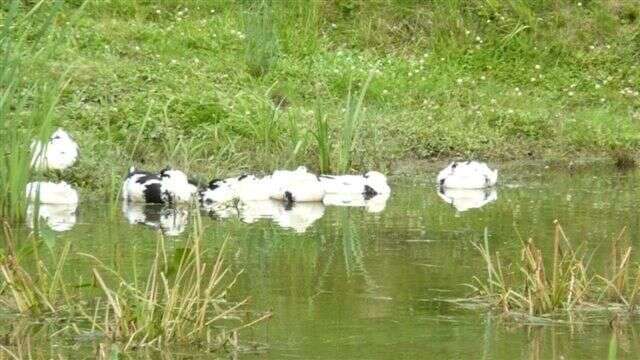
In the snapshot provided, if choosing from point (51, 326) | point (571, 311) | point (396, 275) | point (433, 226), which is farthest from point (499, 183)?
point (51, 326)

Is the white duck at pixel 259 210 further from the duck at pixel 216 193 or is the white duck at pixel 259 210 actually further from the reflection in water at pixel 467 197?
the reflection in water at pixel 467 197

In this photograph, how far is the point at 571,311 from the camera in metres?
6.41

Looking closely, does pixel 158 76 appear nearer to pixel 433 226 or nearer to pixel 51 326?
pixel 433 226

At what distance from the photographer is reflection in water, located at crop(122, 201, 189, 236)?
29.7 feet

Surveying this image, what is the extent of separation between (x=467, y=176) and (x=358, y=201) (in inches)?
46.0

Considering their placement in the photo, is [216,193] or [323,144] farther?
[323,144]

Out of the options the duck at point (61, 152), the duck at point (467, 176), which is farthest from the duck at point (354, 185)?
the duck at point (61, 152)

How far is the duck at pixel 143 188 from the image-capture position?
10086 mm

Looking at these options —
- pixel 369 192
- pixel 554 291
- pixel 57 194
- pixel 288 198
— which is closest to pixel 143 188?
pixel 57 194

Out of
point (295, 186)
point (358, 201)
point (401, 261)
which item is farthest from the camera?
point (358, 201)

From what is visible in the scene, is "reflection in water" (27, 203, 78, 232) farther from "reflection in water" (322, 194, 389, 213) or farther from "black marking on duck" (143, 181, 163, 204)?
"reflection in water" (322, 194, 389, 213)

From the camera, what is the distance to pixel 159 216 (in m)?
9.70

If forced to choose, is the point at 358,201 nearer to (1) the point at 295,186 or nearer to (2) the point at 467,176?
(1) the point at 295,186

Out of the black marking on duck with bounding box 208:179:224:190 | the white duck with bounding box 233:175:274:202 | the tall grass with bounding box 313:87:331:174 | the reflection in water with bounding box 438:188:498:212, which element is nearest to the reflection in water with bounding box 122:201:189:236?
the black marking on duck with bounding box 208:179:224:190
